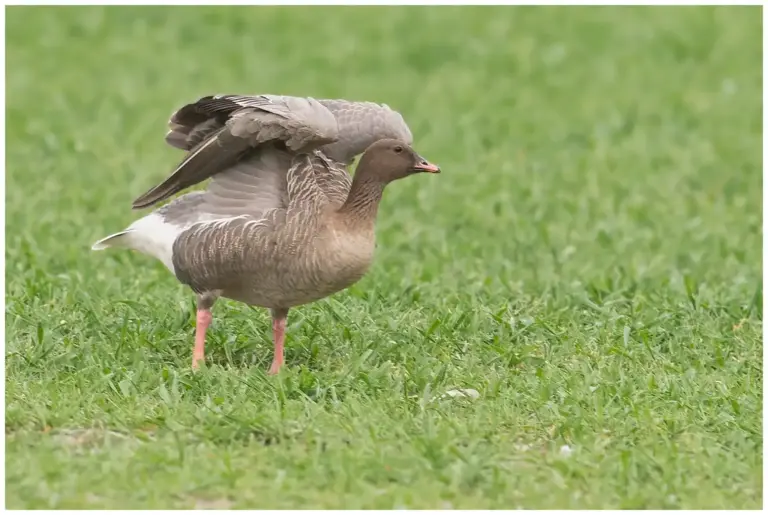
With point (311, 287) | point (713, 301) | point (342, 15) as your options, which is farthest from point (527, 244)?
point (342, 15)

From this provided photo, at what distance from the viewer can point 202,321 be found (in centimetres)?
709

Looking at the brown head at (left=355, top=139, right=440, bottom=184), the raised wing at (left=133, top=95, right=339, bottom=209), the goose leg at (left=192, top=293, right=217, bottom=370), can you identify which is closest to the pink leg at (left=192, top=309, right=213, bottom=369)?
the goose leg at (left=192, top=293, right=217, bottom=370)

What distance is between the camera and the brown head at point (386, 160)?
6.79 meters

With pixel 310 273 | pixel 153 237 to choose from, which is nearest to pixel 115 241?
pixel 153 237

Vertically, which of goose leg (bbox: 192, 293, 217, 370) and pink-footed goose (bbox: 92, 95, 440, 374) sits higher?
pink-footed goose (bbox: 92, 95, 440, 374)

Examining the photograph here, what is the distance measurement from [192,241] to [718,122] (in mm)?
6884

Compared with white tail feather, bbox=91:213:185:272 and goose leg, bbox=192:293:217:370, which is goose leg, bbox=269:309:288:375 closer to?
goose leg, bbox=192:293:217:370

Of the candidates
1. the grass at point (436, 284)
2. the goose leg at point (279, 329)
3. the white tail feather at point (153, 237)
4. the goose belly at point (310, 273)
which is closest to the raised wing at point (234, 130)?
the white tail feather at point (153, 237)

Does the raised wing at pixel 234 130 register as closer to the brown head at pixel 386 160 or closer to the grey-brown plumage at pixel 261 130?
the grey-brown plumage at pixel 261 130

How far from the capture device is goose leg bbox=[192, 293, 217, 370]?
704 cm

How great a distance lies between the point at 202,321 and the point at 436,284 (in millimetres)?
1937

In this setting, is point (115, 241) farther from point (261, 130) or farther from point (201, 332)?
point (261, 130)

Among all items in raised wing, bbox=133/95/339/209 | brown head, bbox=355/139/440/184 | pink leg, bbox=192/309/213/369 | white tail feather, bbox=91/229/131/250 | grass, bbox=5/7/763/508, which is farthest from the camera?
white tail feather, bbox=91/229/131/250

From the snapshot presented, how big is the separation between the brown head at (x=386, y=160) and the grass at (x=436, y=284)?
3.03 feet
